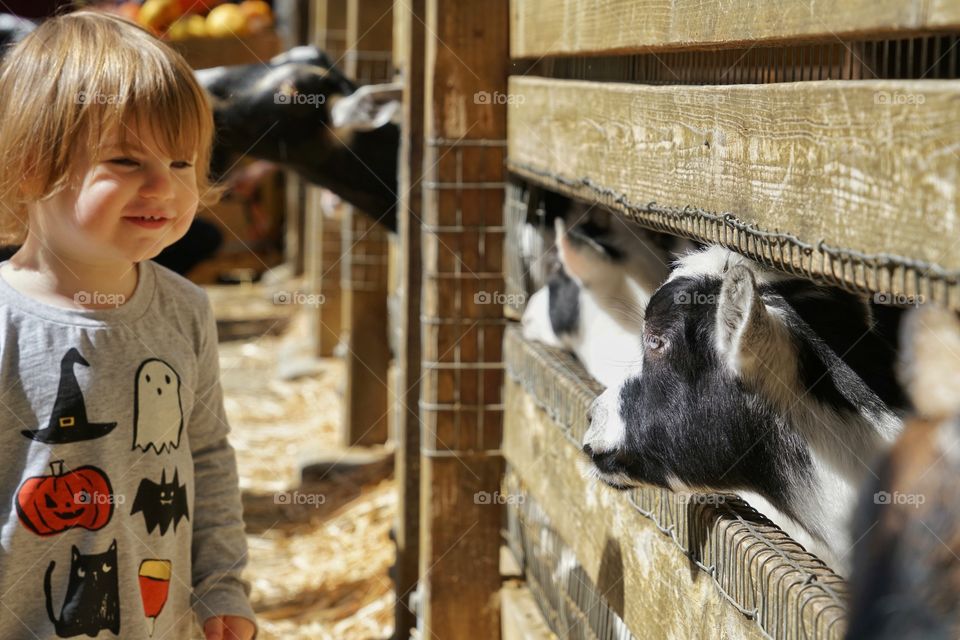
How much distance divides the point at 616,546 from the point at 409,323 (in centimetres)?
115

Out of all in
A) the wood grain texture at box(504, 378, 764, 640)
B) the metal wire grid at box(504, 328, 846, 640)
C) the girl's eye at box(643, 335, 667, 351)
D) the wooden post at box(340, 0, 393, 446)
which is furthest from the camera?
the wooden post at box(340, 0, 393, 446)

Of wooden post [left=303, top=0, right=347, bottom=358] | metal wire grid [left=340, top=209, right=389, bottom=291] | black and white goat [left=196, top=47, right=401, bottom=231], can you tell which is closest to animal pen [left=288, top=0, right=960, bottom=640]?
black and white goat [left=196, top=47, right=401, bottom=231]

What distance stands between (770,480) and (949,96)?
0.88 metres

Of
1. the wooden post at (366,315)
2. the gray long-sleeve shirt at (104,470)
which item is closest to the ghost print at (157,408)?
the gray long-sleeve shirt at (104,470)

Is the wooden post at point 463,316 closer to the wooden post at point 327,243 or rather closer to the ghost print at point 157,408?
the ghost print at point 157,408

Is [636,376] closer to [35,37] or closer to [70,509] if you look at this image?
[70,509]

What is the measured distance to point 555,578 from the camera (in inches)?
98.7

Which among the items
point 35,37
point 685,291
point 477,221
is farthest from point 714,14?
point 477,221

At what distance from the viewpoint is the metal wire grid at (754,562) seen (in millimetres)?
1240

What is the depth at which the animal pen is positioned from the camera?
3.72 feet

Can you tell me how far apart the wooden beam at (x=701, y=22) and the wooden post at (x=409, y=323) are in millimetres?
319

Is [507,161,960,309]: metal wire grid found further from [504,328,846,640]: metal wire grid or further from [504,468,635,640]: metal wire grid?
[504,468,635,640]: metal wire grid

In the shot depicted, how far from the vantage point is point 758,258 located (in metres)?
1.40

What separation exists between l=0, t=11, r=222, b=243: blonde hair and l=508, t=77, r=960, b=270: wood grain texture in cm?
69
